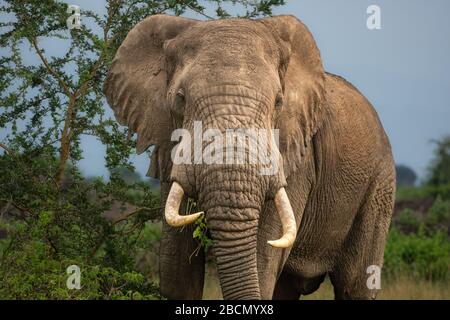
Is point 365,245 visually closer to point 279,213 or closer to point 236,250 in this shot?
point 279,213

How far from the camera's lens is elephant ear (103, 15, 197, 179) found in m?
7.89

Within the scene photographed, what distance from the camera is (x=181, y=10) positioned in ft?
32.1

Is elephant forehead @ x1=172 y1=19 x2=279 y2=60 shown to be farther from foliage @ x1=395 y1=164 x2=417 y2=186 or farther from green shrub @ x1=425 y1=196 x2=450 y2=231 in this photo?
foliage @ x1=395 y1=164 x2=417 y2=186

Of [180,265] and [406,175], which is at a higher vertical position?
[406,175]

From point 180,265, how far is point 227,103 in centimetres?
146

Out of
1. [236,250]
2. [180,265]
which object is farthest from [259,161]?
Answer: [180,265]

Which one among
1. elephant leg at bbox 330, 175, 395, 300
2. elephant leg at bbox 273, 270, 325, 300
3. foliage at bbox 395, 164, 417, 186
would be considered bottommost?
elephant leg at bbox 273, 270, 325, 300

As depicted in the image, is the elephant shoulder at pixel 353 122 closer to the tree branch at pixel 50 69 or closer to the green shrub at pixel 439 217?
the tree branch at pixel 50 69

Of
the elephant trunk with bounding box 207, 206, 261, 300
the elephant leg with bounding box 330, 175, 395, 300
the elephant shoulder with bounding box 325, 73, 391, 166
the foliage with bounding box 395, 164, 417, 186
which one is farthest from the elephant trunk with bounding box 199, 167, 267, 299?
the foliage with bounding box 395, 164, 417, 186

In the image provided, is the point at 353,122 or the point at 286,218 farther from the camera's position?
the point at 353,122

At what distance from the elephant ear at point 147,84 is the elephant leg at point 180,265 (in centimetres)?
32

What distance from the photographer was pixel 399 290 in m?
12.3

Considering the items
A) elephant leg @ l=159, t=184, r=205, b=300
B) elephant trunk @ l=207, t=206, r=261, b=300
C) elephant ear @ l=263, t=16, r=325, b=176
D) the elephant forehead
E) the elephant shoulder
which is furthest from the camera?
the elephant shoulder
